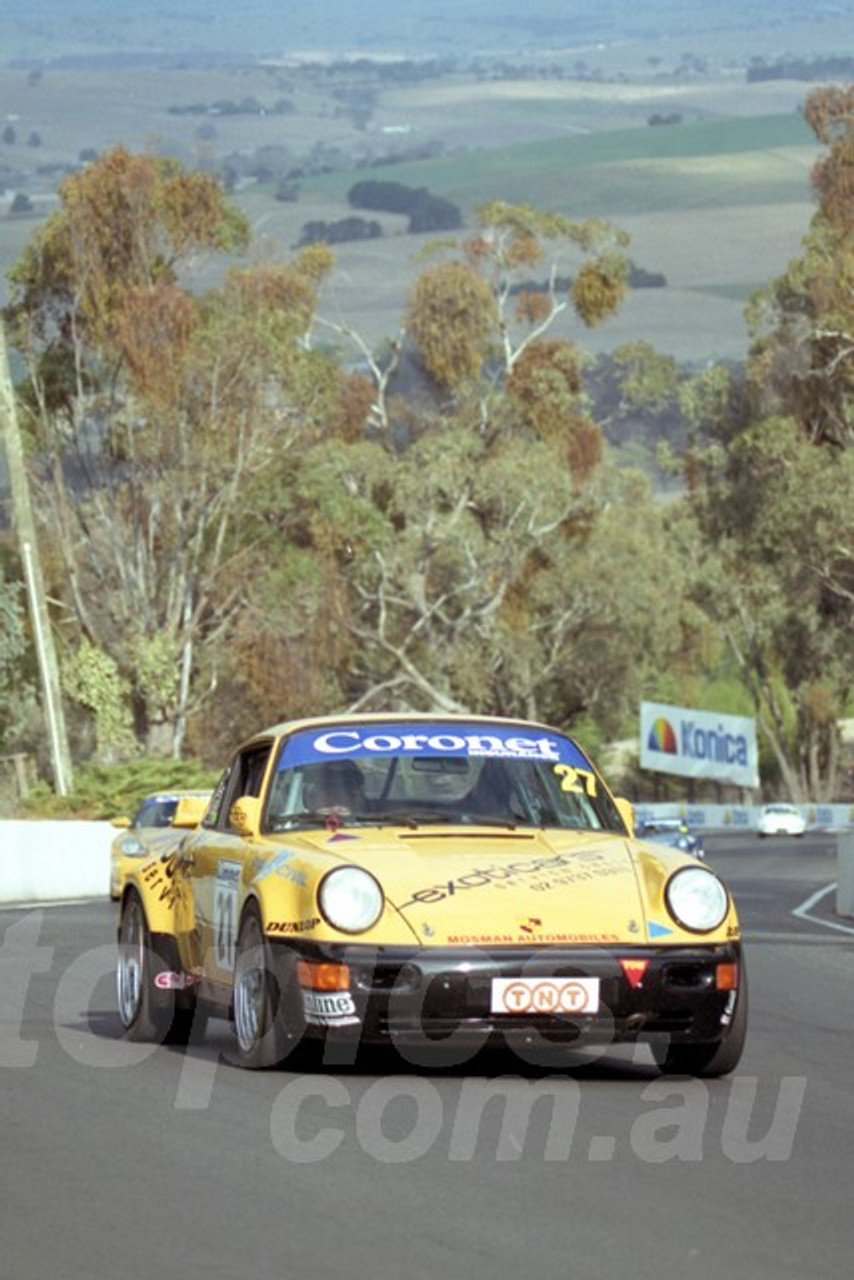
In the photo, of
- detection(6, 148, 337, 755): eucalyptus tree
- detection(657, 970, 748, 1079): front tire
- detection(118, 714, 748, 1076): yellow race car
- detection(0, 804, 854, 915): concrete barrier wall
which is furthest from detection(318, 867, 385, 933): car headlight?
detection(6, 148, 337, 755): eucalyptus tree

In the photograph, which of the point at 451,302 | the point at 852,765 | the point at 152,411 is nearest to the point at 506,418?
the point at 451,302

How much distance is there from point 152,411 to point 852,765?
1982 inches

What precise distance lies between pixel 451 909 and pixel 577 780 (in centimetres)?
161

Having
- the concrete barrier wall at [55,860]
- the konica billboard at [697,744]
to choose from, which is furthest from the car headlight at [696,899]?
the konica billboard at [697,744]

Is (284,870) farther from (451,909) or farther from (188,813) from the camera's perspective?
(188,813)

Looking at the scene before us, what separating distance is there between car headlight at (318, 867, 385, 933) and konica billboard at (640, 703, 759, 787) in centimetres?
8610

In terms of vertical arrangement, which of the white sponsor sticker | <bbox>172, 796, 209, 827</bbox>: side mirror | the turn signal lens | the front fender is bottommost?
the front fender

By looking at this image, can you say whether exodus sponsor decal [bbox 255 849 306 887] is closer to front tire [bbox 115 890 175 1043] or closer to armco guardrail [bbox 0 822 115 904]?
front tire [bbox 115 890 175 1043]

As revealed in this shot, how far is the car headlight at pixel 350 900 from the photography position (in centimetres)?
1045

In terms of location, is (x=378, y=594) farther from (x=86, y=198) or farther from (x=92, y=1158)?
(x=92, y=1158)

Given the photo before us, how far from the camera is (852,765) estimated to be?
335 feet

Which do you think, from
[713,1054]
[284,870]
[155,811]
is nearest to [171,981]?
[284,870]

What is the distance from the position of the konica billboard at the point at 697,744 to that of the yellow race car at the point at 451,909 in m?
84.7

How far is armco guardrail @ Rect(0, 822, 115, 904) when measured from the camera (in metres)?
31.2
